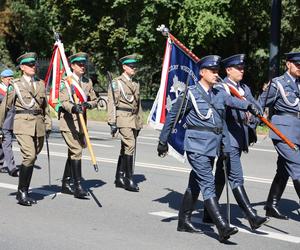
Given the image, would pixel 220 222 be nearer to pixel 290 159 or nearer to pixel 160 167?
pixel 290 159

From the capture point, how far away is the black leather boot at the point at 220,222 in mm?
6312

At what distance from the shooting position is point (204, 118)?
6617 millimetres

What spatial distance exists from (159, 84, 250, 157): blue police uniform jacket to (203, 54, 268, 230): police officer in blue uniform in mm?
351

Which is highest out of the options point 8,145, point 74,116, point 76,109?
point 76,109

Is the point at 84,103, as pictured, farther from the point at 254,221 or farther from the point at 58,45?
the point at 254,221

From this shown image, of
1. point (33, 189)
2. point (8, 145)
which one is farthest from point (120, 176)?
point (8, 145)

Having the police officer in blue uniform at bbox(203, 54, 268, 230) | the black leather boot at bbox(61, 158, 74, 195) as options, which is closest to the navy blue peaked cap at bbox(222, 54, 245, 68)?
the police officer in blue uniform at bbox(203, 54, 268, 230)

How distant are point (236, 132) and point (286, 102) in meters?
0.79

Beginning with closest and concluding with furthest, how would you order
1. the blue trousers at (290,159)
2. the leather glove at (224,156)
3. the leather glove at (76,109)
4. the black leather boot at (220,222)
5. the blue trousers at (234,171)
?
the black leather boot at (220,222)
the leather glove at (224,156)
the blue trousers at (234,171)
the blue trousers at (290,159)
the leather glove at (76,109)

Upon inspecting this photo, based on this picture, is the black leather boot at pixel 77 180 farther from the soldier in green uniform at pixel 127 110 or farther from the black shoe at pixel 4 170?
the black shoe at pixel 4 170

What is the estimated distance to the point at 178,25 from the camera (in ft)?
98.2

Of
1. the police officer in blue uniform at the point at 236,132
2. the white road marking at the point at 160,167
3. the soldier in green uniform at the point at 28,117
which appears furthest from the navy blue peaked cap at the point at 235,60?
the white road marking at the point at 160,167

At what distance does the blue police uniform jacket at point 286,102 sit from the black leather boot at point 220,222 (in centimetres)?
142

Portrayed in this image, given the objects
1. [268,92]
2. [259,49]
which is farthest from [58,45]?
[259,49]
